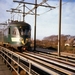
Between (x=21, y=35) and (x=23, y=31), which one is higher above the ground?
(x=23, y=31)

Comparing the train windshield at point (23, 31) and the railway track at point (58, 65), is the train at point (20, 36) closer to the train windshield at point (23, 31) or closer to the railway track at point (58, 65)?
the train windshield at point (23, 31)

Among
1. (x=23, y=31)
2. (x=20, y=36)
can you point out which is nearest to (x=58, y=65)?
(x=20, y=36)

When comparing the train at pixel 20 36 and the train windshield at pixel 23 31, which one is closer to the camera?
the train at pixel 20 36

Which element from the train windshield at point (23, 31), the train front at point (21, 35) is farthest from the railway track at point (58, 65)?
the train windshield at point (23, 31)

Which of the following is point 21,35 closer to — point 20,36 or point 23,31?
point 20,36

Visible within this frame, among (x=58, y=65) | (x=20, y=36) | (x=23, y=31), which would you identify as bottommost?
(x=58, y=65)

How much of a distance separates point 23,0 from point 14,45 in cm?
655

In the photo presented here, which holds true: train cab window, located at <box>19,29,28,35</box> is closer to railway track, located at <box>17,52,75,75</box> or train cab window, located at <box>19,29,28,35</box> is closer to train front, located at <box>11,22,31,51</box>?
train front, located at <box>11,22,31,51</box>

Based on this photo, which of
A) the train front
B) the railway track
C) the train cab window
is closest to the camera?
the railway track

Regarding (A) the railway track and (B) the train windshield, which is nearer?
(A) the railway track

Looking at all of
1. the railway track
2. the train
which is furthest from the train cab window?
the railway track

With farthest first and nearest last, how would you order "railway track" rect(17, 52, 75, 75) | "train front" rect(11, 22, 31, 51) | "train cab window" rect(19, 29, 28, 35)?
"train cab window" rect(19, 29, 28, 35) < "train front" rect(11, 22, 31, 51) < "railway track" rect(17, 52, 75, 75)

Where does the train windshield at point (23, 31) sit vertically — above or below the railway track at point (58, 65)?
above

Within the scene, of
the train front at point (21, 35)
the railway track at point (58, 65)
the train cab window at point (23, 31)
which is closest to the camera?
the railway track at point (58, 65)
